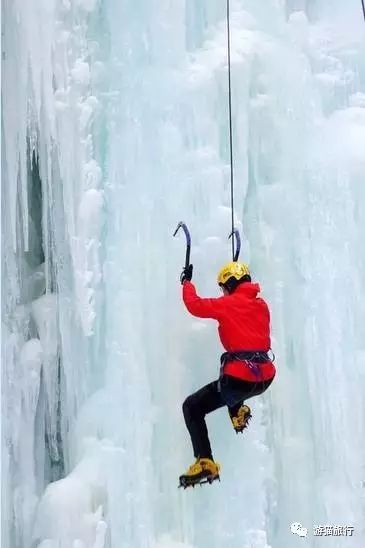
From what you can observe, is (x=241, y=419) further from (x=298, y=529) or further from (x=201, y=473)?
(x=298, y=529)

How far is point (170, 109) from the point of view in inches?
86.2

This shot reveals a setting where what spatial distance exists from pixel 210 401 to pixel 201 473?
21cm

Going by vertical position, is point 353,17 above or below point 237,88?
above

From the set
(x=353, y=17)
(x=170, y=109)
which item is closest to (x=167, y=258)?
(x=170, y=109)

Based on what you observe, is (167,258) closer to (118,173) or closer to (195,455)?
(118,173)

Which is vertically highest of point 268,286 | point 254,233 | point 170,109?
point 170,109

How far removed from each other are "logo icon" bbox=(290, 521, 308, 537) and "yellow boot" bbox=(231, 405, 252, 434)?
311 millimetres

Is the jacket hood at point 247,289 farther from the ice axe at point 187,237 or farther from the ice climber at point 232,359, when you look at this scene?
the ice axe at point 187,237

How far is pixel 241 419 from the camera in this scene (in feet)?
6.72

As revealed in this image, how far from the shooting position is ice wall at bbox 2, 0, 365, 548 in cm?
205

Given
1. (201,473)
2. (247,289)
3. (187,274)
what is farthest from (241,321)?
(201,473)

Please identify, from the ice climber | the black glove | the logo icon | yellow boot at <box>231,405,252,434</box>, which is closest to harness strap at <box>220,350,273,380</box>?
the ice climber

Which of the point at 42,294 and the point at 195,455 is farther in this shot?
the point at 42,294

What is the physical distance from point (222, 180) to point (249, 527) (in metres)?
1.03
